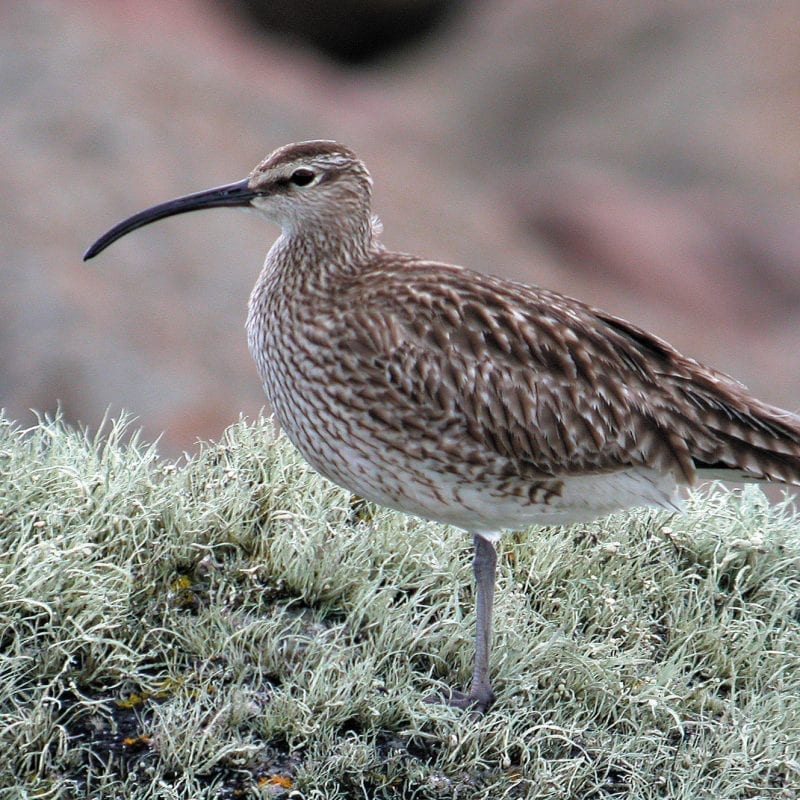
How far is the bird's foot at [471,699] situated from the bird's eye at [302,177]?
2.04 meters

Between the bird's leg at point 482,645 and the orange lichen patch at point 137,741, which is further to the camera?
the bird's leg at point 482,645

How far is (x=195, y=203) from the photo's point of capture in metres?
6.07

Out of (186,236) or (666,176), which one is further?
(666,176)

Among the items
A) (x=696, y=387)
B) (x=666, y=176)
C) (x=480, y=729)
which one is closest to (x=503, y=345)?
(x=696, y=387)

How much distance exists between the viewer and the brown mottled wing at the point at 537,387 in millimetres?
5551

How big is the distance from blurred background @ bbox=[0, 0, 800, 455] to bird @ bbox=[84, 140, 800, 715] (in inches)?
173

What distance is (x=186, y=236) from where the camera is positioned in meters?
14.6

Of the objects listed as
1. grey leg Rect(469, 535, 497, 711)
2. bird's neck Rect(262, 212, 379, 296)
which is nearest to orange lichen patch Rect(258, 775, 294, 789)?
grey leg Rect(469, 535, 497, 711)

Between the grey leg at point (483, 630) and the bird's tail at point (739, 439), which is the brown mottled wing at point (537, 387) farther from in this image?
the grey leg at point (483, 630)

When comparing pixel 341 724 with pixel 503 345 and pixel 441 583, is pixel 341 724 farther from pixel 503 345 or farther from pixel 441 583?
pixel 503 345

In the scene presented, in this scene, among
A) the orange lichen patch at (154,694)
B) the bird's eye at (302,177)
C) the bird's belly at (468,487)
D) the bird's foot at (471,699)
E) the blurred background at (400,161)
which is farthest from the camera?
the blurred background at (400,161)

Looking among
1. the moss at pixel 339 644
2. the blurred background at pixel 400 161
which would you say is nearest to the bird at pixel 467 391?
the moss at pixel 339 644

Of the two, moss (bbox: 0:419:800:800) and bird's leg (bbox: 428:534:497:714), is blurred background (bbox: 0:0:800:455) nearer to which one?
moss (bbox: 0:419:800:800)

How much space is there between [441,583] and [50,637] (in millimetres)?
1697
